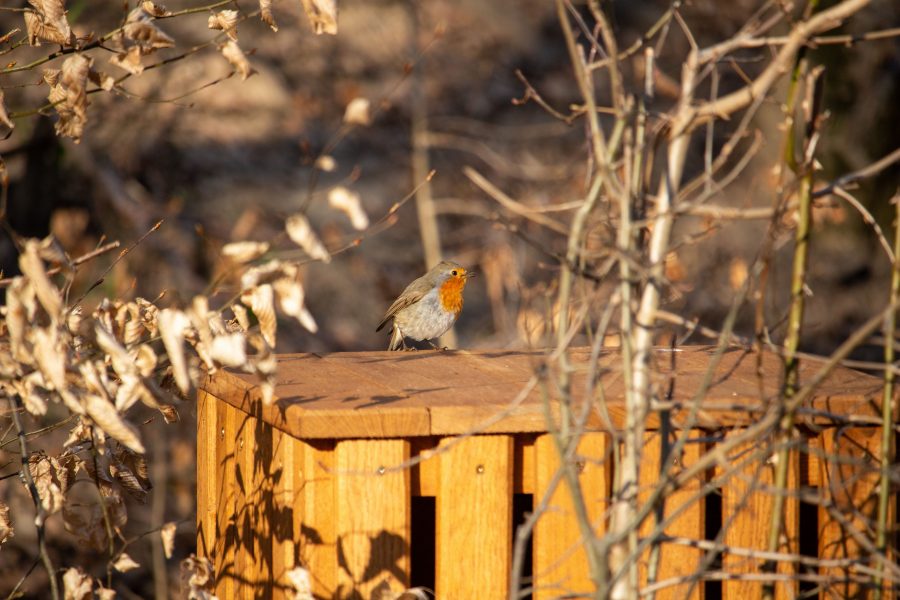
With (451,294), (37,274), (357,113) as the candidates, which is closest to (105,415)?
(37,274)

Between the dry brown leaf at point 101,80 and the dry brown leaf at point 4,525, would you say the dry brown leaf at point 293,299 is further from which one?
the dry brown leaf at point 4,525

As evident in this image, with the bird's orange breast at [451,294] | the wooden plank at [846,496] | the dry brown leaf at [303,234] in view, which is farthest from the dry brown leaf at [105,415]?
the bird's orange breast at [451,294]

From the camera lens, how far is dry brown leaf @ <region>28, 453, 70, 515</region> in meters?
2.17

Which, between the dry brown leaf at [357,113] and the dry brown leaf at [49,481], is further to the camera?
the dry brown leaf at [49,481]

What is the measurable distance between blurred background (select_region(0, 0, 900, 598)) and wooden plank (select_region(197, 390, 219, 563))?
243 cm

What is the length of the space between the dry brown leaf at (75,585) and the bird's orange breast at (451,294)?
249 centimetres

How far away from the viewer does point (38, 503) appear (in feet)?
7.57

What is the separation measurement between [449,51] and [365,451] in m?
7.41

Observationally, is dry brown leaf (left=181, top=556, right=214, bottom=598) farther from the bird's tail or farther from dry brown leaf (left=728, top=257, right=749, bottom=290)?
dry brown leaf (left=728, top=257, right=749, bottom=290)

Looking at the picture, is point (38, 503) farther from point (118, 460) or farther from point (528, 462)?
point (528, 462)

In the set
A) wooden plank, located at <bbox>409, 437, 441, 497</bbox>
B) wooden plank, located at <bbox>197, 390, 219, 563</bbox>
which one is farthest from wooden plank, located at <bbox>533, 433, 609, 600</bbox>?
wooden plank, located at <bbox>197, 390, 219, 563</bbox>

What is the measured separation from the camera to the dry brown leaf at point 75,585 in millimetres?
2000

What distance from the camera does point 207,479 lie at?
9.27 ft

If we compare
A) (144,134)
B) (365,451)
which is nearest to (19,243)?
(365,451)
